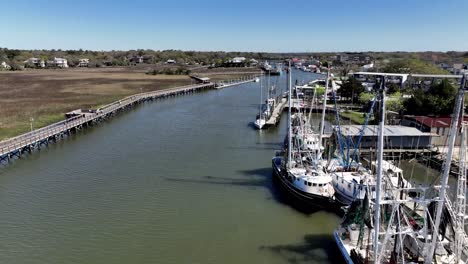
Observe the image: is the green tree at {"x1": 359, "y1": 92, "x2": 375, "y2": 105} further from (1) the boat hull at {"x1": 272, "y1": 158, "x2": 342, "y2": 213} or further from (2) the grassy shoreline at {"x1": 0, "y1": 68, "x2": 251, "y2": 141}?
(2) the grassy shoreline at {"x1": 0, "y1": 68, "x2": 251, "y2": 141}

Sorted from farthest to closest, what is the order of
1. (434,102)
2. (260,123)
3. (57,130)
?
(260,123) < (57,130) < (434,102)

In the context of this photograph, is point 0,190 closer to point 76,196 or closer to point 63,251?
point 76,196

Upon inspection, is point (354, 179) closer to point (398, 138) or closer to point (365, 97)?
point (398, 138)

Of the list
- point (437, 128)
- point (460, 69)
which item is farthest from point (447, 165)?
point (437, 128)

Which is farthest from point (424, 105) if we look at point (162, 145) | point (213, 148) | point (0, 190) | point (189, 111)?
point (0, 190)

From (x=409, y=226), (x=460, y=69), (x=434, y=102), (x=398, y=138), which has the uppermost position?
(x=460, y=69)

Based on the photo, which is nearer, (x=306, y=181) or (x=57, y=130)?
(x=306, y=181)

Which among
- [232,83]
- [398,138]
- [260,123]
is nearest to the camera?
[398,138]
